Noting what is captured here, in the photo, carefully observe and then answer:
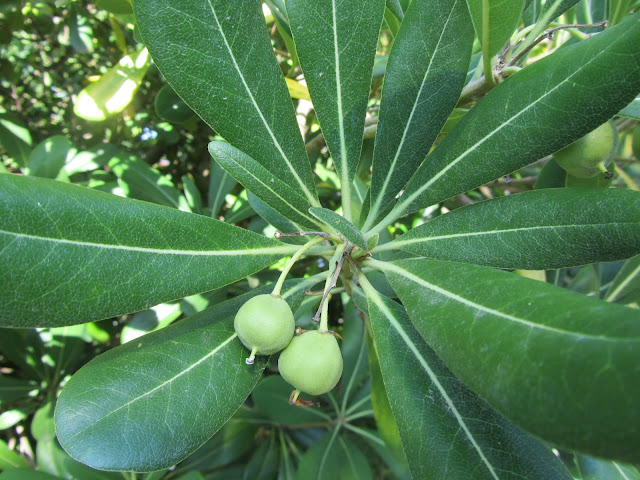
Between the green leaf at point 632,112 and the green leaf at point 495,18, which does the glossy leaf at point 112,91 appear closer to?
the green leaf at point 495,18

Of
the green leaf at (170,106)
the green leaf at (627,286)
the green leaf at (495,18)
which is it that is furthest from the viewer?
the green leaf at (170,106)

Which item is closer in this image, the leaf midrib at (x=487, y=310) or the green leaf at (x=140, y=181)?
the leaf midrib at (x=487, y=310)

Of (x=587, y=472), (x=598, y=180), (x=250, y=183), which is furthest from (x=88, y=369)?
(x=587, y=472)

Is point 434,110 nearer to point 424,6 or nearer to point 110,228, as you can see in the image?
point 424,6

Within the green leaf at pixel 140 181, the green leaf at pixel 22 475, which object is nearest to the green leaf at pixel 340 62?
the green leaf at pixel 140 181

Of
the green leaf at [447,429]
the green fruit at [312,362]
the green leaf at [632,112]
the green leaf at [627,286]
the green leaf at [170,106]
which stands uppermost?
the green leaf at [170,106]

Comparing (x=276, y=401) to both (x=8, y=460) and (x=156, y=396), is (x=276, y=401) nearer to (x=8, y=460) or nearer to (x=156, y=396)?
(x=8, y=460)

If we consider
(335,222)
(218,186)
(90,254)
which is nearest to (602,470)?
(335,222)
